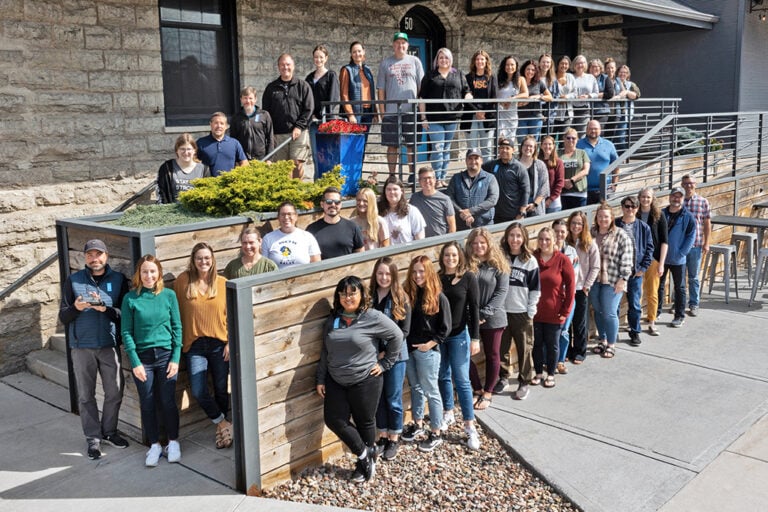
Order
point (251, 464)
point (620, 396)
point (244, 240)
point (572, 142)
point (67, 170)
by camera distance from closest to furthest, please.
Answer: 1. point (251, 464)
2. point (244, 240)
3. point (620, 396)
4. point (67, 170)
5. point (572, 142)

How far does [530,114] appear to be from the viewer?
11195mm

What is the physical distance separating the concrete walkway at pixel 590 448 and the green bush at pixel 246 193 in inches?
77.5

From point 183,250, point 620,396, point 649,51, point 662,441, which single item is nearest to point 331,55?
point 183,250

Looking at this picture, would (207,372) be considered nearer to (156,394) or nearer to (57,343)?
(156,394)

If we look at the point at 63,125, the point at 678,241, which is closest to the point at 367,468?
the point at 63,125

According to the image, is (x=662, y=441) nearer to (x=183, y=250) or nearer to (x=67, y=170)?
(x=183, y=250)

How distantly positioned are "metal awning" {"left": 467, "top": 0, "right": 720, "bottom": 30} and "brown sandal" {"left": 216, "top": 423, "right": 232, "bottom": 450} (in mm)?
9283

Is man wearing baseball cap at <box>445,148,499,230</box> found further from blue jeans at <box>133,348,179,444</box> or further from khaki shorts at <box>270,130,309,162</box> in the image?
blue jeans at <box>133,348,179,444</box>

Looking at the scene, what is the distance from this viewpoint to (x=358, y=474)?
5.82 m

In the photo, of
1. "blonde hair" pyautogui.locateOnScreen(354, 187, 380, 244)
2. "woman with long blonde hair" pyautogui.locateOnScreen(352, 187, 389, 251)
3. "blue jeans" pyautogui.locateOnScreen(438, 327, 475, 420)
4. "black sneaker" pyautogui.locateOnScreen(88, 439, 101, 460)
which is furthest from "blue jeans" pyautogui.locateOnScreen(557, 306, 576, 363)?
"black sneaker" pyautogui.locateOnScreen(88, 439, 101, 460)

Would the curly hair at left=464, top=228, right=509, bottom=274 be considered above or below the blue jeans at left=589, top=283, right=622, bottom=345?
Answer: above

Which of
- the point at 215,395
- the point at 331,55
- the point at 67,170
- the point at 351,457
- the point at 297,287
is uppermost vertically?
the point at 331,55

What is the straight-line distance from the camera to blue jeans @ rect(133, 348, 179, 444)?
5.96 meters

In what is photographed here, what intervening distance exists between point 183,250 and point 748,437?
4867mm
